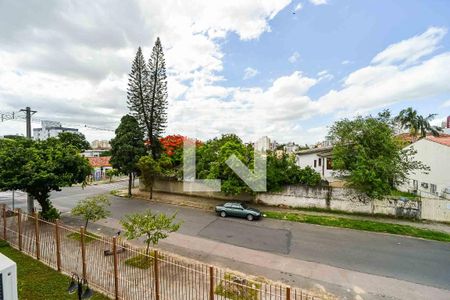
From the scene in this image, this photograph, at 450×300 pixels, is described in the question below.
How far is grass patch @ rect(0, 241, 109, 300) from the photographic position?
6371 mm

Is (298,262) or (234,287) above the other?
(234,287)

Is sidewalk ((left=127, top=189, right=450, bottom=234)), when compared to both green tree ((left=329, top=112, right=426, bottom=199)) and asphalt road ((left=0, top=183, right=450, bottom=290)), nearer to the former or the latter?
green tree ((left=329, top=112, right=426, bottom=199))

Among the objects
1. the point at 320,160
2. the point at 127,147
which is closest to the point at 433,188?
the point at 320,160

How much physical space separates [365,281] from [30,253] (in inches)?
463

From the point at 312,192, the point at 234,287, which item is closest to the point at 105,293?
the point at 234,287

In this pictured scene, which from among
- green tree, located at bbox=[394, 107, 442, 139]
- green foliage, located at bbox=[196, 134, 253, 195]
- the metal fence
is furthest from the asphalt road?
green tree, located at bbox=[394, 107, 442, 139]

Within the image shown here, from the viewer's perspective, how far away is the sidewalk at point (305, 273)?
752 cm

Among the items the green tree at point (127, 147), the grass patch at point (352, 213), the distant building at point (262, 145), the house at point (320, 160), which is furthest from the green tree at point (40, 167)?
the house at point (320, 160)

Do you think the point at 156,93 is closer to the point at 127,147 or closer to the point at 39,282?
the point at 127,147

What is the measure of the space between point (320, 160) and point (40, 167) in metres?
25.2

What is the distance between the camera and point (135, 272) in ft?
25.7

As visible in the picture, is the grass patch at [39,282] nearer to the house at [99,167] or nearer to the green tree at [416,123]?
the house at [99,167]

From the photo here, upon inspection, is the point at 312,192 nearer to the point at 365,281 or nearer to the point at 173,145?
the point at 365,281

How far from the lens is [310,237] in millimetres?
12055
